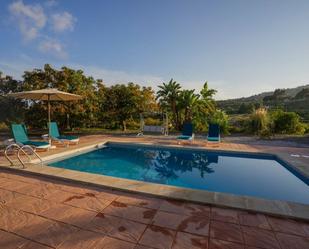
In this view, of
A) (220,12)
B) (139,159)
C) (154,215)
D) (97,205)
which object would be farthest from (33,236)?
(220,12)

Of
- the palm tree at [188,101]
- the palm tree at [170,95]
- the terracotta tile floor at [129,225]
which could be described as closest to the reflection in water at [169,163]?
the terracotta tile floor at [129,225]

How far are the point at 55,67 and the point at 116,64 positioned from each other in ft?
16.7

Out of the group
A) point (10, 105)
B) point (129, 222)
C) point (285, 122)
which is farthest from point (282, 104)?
point (129, 222)

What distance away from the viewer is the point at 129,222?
3.29 m

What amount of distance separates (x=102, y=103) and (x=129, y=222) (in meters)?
12.8

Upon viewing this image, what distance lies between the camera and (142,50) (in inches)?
569

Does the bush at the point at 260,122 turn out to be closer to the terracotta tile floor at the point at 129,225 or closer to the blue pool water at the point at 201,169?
the blue pool water at the point at 201,169

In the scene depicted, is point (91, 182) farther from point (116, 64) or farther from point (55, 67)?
point (116, 64)

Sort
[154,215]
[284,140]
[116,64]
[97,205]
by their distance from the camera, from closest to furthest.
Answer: [154,215] < [97,205] < [284,140] < [116,64]

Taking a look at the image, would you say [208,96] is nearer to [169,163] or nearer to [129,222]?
[169,163]

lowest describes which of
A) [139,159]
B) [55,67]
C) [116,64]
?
[139,159]

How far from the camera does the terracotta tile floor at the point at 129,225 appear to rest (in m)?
2.80

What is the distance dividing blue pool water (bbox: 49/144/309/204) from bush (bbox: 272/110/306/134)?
22.3 feet

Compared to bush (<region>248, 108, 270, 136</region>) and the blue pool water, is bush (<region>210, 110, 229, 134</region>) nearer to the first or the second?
bush (<region>248, 108, 270, 136</region>)
